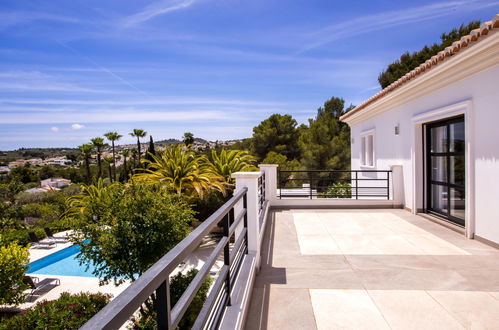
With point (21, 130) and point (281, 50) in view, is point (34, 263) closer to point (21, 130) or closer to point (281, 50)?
point (281, 50)

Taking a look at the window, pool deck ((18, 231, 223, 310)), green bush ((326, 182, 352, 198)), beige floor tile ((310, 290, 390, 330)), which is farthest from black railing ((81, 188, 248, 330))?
the window

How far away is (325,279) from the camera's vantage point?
3.66 m

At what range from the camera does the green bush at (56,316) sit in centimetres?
559

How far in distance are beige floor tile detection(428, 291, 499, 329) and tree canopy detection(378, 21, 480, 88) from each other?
20.8 m

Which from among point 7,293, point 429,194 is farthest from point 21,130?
point 429,194

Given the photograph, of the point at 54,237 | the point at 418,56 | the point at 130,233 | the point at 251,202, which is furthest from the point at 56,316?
the point at 418,56

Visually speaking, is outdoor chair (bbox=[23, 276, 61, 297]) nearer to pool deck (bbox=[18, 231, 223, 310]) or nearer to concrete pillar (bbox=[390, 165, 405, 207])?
pool deck (bbox=[18, 231, 223, 310])

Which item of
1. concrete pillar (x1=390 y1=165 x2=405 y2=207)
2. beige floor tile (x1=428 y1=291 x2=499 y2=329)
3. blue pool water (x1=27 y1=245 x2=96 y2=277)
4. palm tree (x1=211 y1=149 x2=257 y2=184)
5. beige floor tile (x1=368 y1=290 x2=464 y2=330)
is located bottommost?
blue pool water (x1=27 y1=245 x2=96 y2=277)

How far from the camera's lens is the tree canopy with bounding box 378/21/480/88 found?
65.5 ft

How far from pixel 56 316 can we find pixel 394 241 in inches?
234

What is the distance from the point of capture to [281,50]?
23.2 m

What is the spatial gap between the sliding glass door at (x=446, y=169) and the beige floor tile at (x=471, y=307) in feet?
10.9

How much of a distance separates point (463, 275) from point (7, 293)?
9.41 m

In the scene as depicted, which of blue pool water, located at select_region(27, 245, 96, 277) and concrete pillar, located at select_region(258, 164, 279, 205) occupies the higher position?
concrete pillar, located at select_region(258, 164, 279, 205)
